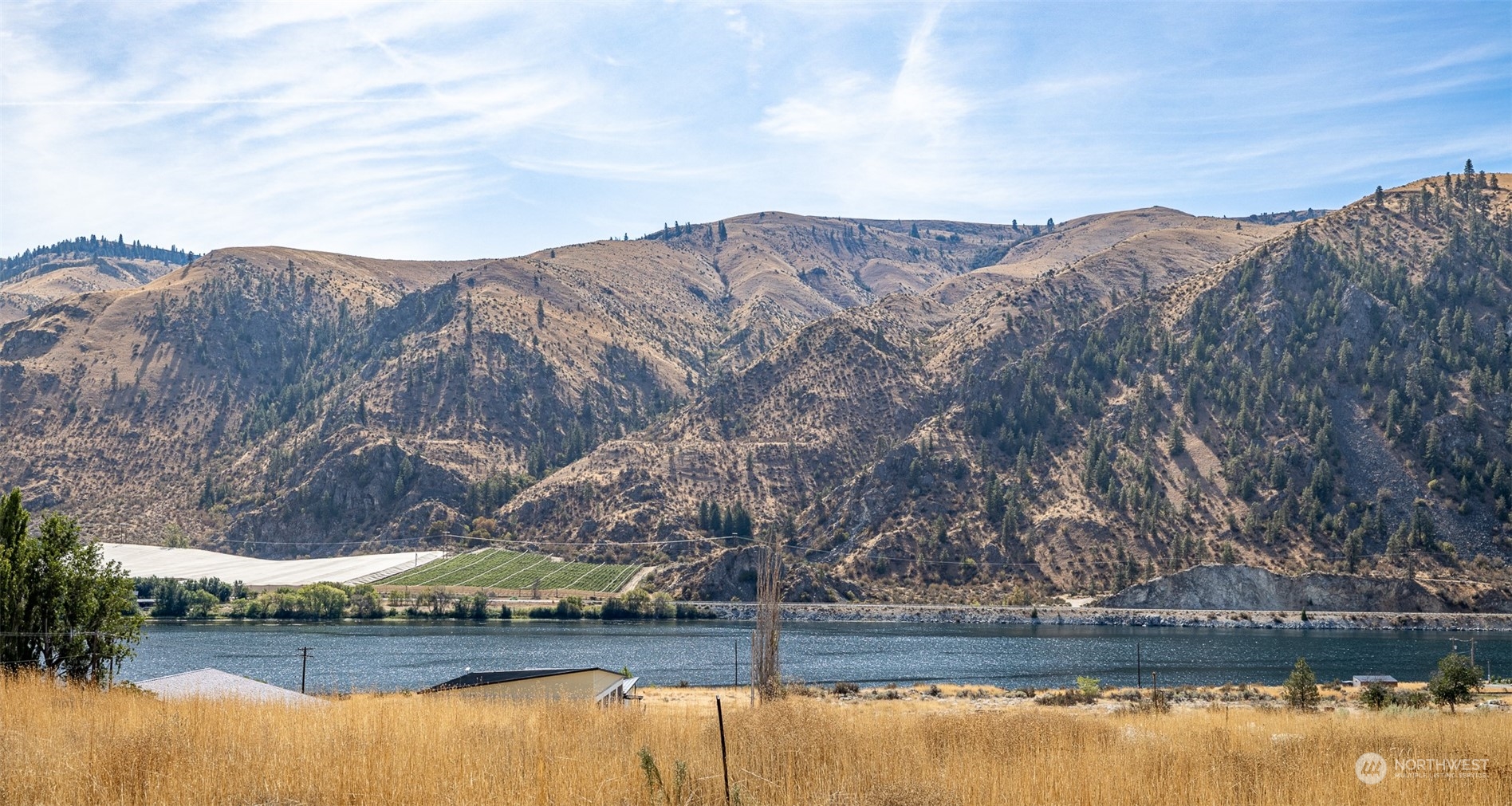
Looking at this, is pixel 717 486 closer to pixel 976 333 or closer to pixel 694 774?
pixel 976 333

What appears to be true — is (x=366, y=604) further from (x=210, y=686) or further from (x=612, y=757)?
(x=612, y=757)

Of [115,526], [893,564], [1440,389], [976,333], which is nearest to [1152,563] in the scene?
[893,564]

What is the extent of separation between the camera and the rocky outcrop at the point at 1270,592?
354ft

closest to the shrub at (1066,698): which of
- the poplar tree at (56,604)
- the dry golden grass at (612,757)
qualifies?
the dry golden grass at (612,757)

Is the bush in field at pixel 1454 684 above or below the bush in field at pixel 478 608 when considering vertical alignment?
above

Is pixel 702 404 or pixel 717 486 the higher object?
pixel 702 404

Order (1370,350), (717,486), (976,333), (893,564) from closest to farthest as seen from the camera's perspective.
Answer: (893,564)
(1370,350)
(717,486)
(976,333)

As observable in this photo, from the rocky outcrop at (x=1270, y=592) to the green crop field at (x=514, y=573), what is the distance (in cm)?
5379

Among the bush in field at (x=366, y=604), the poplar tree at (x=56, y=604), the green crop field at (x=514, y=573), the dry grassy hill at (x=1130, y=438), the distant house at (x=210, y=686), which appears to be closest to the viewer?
the poplar tree at (x=56, y=604)

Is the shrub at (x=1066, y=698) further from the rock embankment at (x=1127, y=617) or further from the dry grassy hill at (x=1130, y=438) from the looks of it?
the dry grassy hill at (x=1130, y=438)

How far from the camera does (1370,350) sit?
13750 centimetres

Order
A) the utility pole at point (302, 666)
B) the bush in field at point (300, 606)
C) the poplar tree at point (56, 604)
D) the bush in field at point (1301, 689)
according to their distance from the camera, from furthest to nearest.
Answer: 1. the bush in field at point (300, 606)
2. the bush in field at point (1301, 689)
3. the utility pole at point (302, 666)
4. the poplar tree at point (56, 604)

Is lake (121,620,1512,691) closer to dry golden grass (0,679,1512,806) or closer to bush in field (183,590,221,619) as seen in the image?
bush in field (183,590,221,619)

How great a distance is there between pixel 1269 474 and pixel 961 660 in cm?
6432
